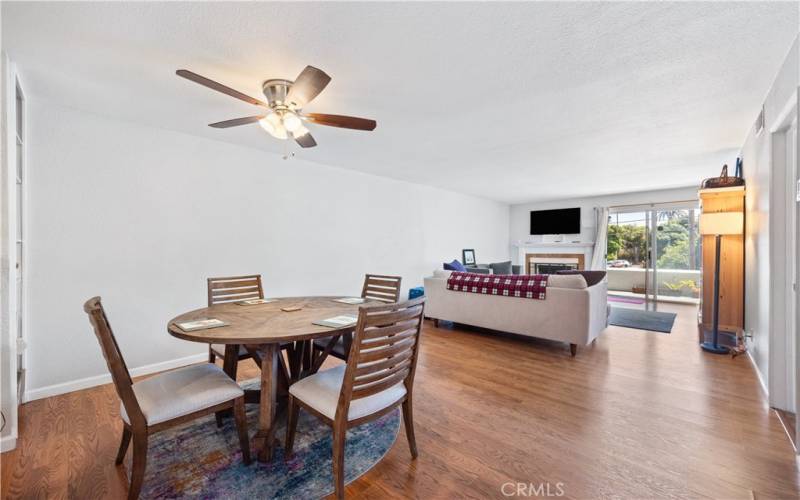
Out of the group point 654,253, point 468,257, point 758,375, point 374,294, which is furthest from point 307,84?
point 654,253

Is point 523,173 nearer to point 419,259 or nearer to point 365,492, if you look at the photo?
point 419,259

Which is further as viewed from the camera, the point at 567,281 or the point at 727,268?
the point at 727,268

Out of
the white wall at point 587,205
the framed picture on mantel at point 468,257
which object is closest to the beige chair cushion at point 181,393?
the framed picture on mantel at point 468,257

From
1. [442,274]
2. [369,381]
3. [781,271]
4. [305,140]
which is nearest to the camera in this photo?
[369,381]

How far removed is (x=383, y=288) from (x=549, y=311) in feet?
6.25

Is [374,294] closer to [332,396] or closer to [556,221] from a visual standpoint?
[332,396]

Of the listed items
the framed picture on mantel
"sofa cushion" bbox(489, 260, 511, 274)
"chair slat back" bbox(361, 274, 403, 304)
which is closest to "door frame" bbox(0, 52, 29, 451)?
"chair slat back" bbox(361, 274, 403, 304)

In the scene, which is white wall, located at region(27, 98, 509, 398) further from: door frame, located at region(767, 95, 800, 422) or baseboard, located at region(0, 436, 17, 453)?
door frame, located at region(767, 95, 800, 422)

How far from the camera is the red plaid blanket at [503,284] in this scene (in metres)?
3.63

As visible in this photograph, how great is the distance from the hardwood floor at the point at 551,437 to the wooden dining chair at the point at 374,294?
69 cm

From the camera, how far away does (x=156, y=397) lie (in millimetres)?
1537

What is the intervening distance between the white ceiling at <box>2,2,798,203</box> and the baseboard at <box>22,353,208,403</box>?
7.17 ft

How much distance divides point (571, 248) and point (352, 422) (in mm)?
7319

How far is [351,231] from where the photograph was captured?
4641 millimetres
